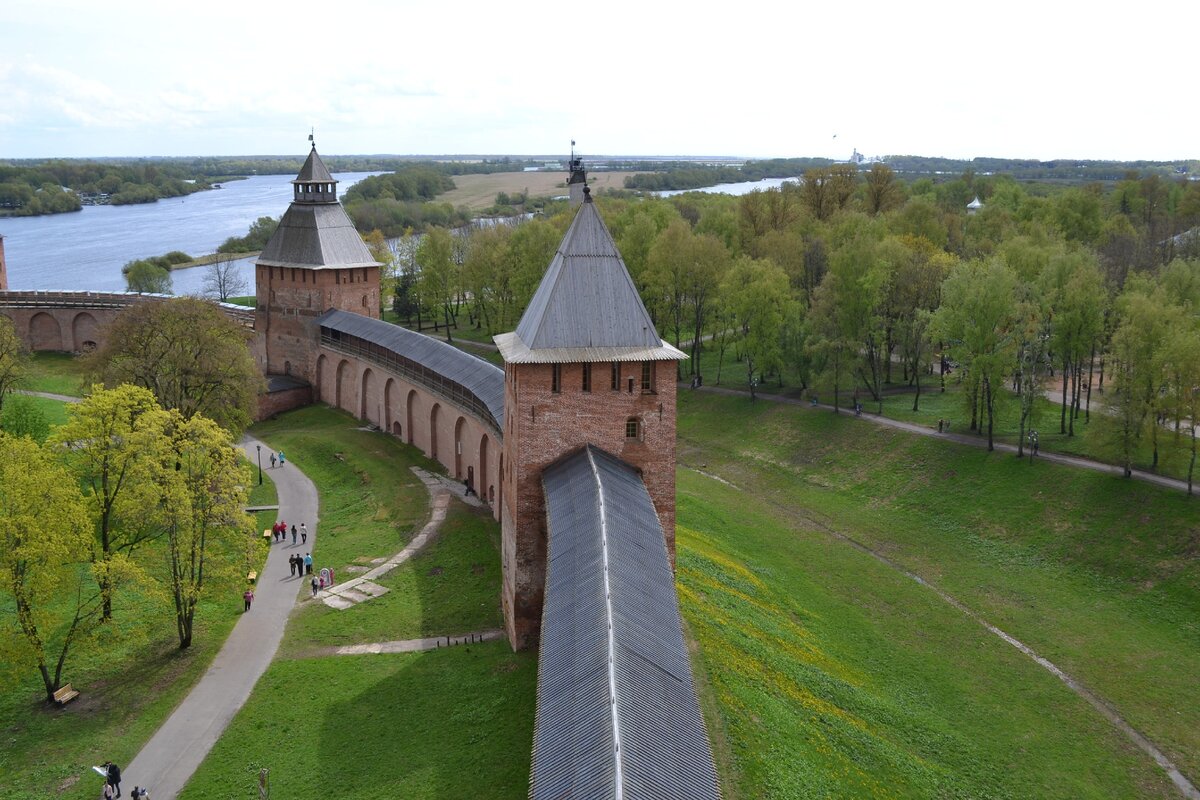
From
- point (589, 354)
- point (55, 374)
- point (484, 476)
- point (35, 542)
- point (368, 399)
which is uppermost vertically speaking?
point (589, 354)

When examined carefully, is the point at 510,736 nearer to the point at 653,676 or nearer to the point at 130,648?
the point at 653,676

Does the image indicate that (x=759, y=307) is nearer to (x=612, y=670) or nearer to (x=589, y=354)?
(x=589, y=354)

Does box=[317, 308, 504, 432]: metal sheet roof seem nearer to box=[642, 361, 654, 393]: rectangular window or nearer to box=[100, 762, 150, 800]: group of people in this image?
box=[642, 361, 654, 393]: rectangular window

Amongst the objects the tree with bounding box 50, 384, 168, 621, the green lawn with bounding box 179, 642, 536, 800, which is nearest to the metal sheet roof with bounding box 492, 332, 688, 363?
the green lawn with bounding box 179, 642, 536, 800

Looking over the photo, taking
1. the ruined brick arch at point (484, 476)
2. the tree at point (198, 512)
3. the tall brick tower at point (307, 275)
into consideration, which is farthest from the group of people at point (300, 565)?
the tall brick tower at point (307, 275)

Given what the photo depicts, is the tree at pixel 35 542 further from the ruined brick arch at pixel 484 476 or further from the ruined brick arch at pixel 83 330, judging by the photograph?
the ruined brick arch at pixel 83 330

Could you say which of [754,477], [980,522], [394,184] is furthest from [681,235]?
[394,184]

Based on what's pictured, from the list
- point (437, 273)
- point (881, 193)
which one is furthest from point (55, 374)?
point (881, 193)

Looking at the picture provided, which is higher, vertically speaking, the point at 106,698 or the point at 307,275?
the point at 307,275
